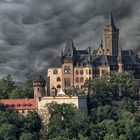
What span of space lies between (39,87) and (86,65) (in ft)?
17.5

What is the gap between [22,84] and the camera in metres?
112

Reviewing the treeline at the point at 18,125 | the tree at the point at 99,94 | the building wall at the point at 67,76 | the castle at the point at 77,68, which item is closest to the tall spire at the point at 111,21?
the castle at the point at 77,68

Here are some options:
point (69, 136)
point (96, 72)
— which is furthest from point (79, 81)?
point (69, 136)

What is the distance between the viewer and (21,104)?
103438 mm

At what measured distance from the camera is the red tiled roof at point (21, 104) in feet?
339

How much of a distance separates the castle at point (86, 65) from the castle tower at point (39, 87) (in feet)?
5.22

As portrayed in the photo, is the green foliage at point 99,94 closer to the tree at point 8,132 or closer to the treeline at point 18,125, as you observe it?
the treeline at point 18,125

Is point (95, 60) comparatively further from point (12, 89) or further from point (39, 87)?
point (12, 89)

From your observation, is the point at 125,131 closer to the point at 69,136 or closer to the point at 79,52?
the point at 69,136

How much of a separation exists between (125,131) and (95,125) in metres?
2.32

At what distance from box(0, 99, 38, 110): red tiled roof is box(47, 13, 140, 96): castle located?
121 inches

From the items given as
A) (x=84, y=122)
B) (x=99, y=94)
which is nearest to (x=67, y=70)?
(x=99, y=94)

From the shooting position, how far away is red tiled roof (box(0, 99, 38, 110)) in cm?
10338

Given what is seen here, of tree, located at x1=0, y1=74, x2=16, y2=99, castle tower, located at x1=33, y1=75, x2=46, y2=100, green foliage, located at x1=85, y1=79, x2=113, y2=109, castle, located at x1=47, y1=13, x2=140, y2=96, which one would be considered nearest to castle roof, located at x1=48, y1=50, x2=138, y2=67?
castle, located at x1=47, y1=13, x2=140, y2=96
